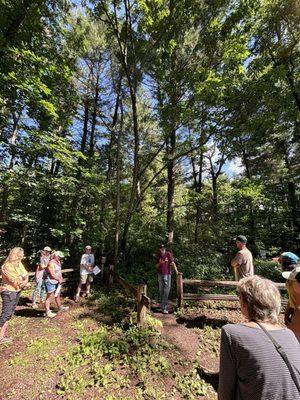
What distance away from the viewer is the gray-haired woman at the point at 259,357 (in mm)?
1595

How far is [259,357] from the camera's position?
5.31 ft

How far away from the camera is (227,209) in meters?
24.6

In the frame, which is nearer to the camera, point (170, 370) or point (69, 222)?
point (170, 370)

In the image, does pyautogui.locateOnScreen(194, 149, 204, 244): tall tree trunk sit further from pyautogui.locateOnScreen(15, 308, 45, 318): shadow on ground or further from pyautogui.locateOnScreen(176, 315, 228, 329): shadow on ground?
pyautogui.locateOnScreen(15, 308, 45, 318): shadow on ground

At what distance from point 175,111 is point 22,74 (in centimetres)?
567

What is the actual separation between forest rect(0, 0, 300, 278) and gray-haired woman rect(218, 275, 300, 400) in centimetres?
782

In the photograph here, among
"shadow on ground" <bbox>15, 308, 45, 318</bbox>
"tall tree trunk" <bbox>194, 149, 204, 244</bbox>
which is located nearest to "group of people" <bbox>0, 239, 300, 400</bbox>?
"shadow on ground" <bbox>15, 308, 45, 318</bbox>

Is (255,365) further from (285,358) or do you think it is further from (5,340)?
(5,340)

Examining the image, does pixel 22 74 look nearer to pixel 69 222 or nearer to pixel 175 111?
pixel 175 111

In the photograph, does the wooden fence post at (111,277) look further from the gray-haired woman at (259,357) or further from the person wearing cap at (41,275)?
the gray-haired woman at (259,357)

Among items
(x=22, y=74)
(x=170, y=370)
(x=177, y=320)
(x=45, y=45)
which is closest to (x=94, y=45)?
(x=45, y=45)

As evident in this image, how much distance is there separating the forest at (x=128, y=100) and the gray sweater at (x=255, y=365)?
25.9 ft

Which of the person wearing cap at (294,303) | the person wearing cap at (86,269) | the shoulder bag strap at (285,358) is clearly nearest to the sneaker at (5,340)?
the person wearing cap at (86,269)

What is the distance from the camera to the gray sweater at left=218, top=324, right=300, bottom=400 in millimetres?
1593
